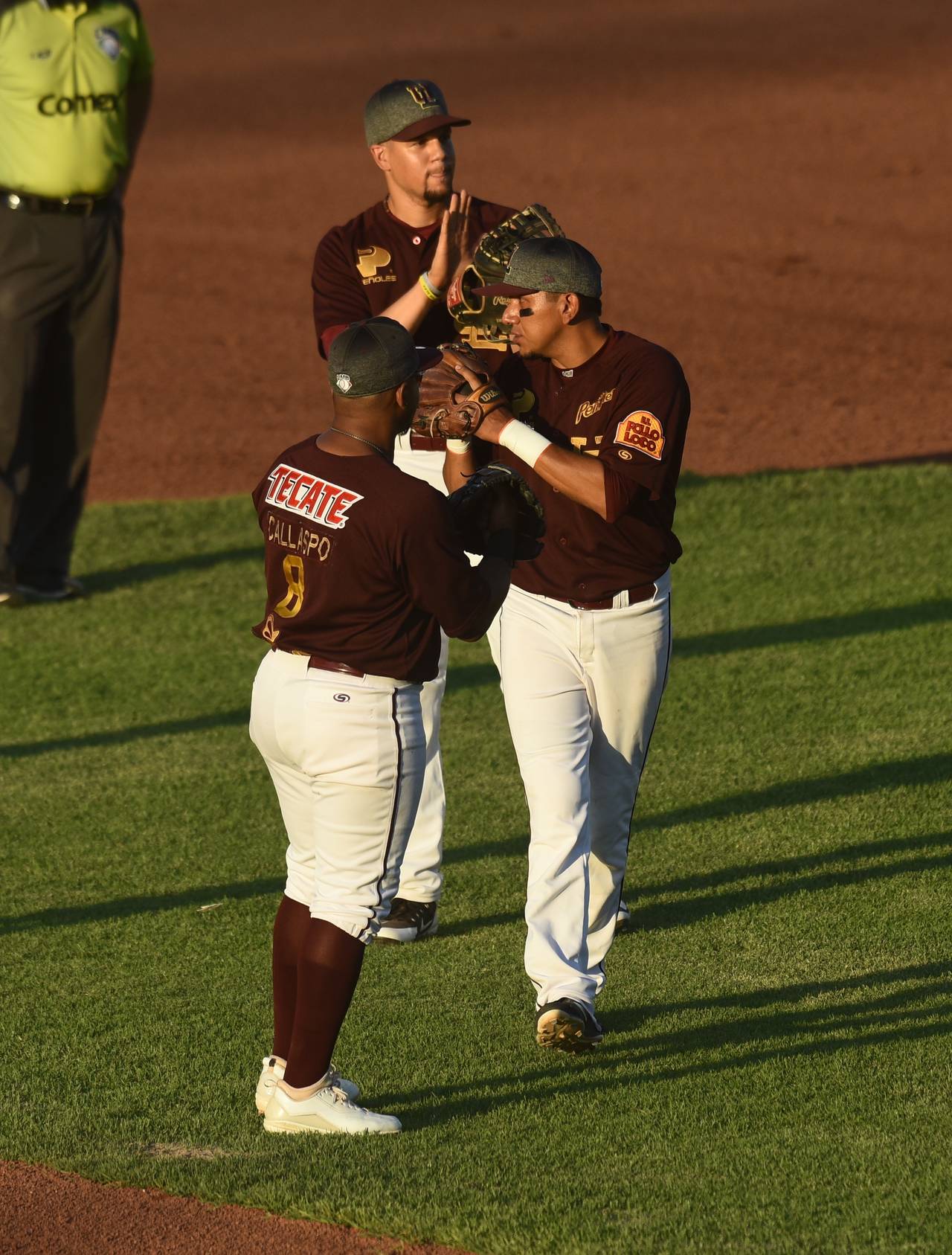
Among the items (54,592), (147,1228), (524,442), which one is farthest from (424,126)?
(54,592)

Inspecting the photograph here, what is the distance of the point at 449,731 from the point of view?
7.78 metres

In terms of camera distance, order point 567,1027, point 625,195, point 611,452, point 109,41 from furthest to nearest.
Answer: point 625,195, point 109,41, point 611,452, point 567,1027

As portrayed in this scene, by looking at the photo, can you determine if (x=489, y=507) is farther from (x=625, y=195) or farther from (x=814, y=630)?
(x=625, y=195)

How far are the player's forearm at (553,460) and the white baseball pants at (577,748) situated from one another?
1.21 feet

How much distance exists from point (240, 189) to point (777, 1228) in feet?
62.0

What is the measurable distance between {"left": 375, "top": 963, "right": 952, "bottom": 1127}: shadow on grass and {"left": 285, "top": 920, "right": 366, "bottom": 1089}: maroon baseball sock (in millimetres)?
383

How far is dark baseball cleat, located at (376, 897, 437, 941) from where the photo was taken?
19.0 feet

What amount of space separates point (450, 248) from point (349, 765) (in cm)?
208

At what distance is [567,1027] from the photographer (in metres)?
4.82

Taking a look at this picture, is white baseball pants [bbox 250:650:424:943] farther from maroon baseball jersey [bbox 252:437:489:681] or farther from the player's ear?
the player's ear

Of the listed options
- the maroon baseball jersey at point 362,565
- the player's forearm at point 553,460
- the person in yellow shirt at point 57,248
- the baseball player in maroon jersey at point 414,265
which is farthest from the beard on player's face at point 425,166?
the person in yellow shirt at point 57,248

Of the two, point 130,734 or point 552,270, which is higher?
point 552,270

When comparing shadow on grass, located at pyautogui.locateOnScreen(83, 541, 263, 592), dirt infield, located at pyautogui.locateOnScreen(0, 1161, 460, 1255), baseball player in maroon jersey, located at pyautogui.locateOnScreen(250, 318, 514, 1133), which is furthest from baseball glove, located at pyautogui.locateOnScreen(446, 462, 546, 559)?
shadow on grass, located at pyautogui.locateOnScreen(83, 541, 263, 592)

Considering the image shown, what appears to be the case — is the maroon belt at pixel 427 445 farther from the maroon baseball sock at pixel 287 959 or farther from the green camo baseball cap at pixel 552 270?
the maroon baseball sock at pixel 287 959
